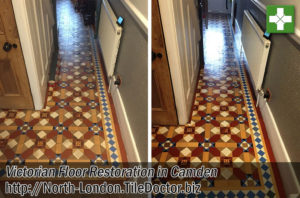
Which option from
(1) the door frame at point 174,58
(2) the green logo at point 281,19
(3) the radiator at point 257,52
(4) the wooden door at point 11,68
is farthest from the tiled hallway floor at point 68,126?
(2) the green logo at point 281,19

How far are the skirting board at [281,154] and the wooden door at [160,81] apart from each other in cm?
85

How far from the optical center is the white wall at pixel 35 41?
8.12 feet

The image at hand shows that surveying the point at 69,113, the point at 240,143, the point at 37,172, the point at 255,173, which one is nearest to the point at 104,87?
the point at 69,113

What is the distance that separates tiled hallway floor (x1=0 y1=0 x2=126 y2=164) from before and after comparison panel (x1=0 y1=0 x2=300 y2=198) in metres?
0.01

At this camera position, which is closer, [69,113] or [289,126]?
[289,126]

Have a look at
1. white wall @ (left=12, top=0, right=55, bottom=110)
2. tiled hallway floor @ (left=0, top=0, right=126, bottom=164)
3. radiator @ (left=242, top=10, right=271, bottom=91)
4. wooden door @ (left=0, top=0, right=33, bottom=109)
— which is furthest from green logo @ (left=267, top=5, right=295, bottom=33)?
wooden door @ (left=0, top=0, right=33, bottom=109)

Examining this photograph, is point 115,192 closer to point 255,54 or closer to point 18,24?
point 18,24

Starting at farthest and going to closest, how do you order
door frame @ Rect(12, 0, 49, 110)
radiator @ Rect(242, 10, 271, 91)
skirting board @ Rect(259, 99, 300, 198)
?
1. radiator @ Rect(242, 10, 271, 91)
2. door frame @ Rect(12, 0, 49, 110)
3. skirting board @ Rect(259, 99, 300, 198)

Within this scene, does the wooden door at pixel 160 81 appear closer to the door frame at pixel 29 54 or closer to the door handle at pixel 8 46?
the door frame at pixel 29 54

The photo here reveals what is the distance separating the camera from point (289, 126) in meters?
2.18

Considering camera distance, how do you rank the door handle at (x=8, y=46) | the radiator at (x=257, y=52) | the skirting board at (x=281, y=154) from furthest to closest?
the radiator at (x=257, y=52)
the door handle at (x=8, y=46)
the skirting board at (x=281, y=154)

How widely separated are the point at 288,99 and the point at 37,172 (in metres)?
1.97

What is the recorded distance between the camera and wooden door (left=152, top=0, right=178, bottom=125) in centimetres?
224

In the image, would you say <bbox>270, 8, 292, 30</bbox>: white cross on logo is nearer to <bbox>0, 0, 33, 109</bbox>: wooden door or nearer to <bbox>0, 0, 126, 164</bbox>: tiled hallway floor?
<bbox>0, 0, 126, 164</bbox>: tiled hallway floor
